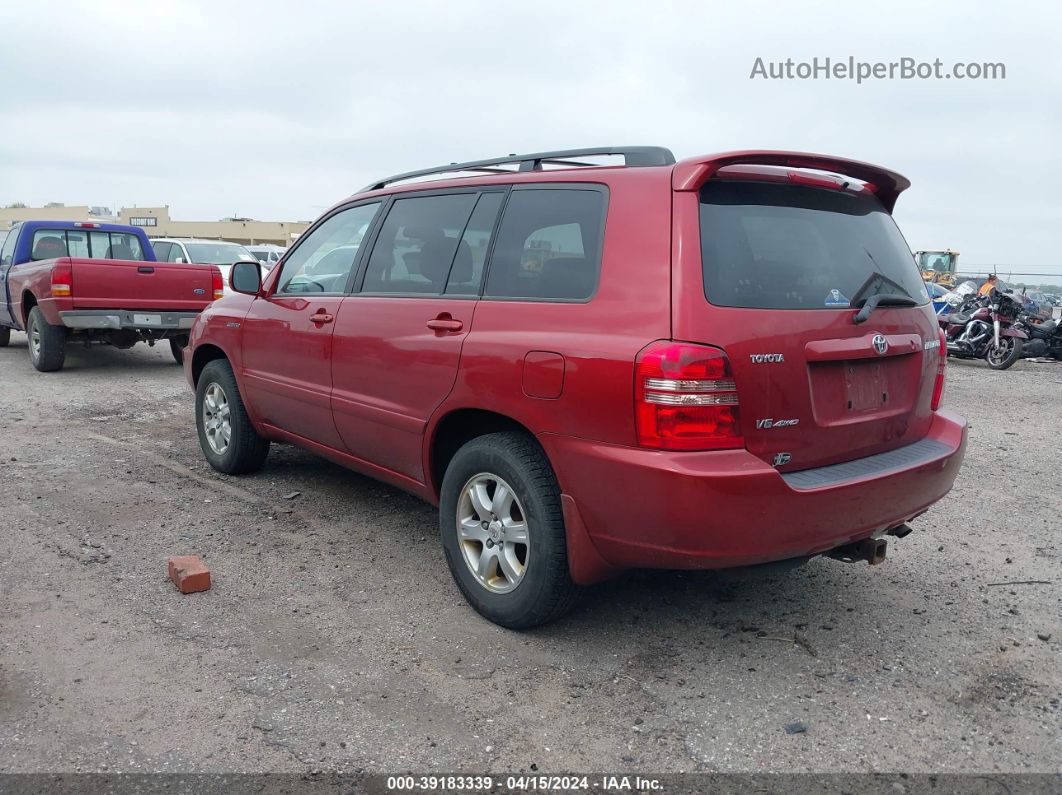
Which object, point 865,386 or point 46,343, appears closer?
point 865,386

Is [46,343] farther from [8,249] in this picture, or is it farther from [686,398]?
[686,398]

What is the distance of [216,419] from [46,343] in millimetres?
5884

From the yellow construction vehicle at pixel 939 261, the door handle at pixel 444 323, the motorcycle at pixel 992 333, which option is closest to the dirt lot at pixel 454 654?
the door handle at pixel 444 323

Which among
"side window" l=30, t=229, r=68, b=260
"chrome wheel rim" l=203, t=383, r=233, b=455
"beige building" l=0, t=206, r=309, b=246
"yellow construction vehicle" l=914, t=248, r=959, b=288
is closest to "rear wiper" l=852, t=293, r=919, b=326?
"chrome wheel rim" l=203, t=383, r=233, b=455

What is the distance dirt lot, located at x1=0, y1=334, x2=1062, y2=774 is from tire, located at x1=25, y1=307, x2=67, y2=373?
223 inches

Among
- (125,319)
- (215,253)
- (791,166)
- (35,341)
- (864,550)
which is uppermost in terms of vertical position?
(791,166)

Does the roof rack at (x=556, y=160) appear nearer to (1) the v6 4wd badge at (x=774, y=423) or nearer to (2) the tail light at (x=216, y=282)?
(1) the v6 4wd badge at (x=774, y=423)

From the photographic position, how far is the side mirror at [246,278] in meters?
5.25

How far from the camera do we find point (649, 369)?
2967 mm

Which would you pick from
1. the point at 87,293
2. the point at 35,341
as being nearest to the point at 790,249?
the point at 87,293

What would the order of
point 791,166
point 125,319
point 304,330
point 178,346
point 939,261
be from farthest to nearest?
point 939,261, point 178,346, point 125,319, point 304,330, point 791,166

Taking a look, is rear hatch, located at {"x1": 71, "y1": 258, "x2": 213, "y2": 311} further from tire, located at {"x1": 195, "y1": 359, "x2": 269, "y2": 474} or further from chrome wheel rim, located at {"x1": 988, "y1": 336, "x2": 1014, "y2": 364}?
chrome wheel rim, located at {"x1": 988, "y1": 336, "x2": 1014, "y2": 364}

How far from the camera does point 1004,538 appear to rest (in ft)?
16.3

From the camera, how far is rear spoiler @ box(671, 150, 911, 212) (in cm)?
316
